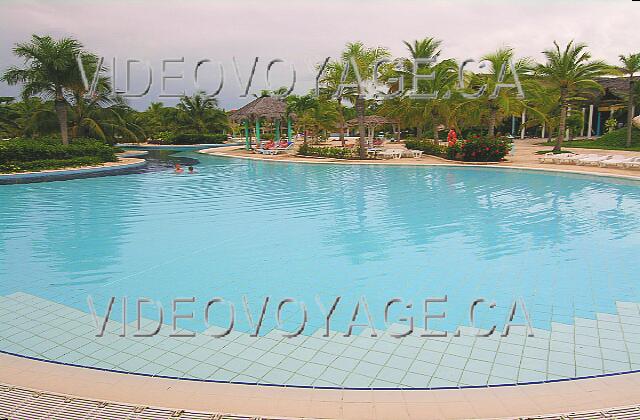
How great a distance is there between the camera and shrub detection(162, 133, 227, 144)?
47125 millimetres

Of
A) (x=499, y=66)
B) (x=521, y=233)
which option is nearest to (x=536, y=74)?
(x=499, y=66)

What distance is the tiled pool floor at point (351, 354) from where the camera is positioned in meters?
4.04

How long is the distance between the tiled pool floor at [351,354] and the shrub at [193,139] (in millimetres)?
43999

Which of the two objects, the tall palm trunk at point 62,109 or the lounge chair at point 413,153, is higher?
the tall palm trunk at point 62,109

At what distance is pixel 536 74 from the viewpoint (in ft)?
88.0

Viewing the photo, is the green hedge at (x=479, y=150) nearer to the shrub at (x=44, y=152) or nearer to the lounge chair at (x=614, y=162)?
the lounge chair at (x=614, y=162)

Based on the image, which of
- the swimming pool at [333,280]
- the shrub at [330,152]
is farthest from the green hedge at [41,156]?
the shrub at [330,152]

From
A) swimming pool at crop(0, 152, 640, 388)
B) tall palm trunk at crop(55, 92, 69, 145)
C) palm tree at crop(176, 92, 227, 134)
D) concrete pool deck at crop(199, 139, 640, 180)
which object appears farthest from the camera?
palm tree at crop(176, 92, 227, 134)

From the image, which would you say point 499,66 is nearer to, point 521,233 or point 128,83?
point 521,233

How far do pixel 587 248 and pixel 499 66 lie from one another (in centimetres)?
1849

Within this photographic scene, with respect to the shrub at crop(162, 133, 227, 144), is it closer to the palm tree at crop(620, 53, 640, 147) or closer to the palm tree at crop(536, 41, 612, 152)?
the palm tree at crop(536, 41, 612, 152)

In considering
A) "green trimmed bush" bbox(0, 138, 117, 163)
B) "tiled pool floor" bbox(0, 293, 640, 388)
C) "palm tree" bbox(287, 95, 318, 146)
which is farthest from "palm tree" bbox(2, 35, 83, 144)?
"tiled pool floor" bbox(0, 293, 640, 388)

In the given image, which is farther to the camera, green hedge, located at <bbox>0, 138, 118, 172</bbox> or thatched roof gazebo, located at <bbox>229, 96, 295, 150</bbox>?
thatched roof gazebo, located at <bbox>229, 96, 295, 150</bbox>

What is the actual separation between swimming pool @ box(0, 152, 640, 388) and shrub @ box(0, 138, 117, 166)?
626 centimetres
